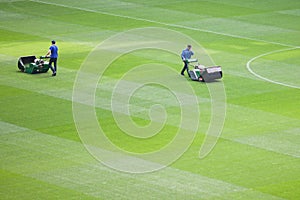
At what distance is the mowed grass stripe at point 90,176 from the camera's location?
3325 centimetres

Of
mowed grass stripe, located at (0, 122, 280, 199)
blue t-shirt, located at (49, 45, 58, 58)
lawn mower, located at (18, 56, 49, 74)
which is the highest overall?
blue t-shirt, located at (49, 45, 58, 58)

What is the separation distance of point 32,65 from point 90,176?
18630mm

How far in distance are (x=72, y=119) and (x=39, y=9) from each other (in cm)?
3199

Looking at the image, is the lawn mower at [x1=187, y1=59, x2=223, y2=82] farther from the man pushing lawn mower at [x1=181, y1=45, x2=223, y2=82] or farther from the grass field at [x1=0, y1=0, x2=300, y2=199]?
the grass field at [x1=0, y1=0, x2=300, y2=199]

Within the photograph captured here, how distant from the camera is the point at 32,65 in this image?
52344mm

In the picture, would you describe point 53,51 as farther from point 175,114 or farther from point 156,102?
point 175,114

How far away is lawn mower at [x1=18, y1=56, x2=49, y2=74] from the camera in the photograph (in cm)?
5231

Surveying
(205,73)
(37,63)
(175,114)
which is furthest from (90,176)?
(37,63)

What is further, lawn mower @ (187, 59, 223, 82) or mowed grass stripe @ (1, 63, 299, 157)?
lawn mower @ (187, 59, 223, 82)

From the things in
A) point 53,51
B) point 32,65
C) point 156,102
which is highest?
point 53,51

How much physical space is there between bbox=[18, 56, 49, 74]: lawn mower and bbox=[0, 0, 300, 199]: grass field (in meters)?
0.51

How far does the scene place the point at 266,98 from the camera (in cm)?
4719

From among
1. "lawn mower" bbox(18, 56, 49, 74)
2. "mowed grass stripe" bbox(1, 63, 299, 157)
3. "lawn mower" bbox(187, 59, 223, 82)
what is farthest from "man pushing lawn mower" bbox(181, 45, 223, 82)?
"lawn mower" bbox(18, 56, 49, 74)

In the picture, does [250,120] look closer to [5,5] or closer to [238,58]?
[238,58]
